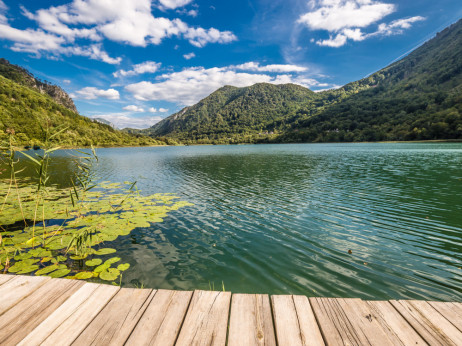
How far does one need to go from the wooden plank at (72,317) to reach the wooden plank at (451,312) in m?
6.01

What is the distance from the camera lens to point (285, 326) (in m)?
3.26

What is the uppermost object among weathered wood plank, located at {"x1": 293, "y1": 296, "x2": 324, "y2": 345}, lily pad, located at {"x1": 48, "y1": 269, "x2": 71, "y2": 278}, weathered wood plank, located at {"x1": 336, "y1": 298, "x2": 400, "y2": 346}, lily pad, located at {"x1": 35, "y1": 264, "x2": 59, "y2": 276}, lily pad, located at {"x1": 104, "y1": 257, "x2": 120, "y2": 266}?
weathered wood plank, located at {"x1": 293, "y1": 296, "x2": 324, "y2": 345}

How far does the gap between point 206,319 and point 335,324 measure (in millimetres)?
2081

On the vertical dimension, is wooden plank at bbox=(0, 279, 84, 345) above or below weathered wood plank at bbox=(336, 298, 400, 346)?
above

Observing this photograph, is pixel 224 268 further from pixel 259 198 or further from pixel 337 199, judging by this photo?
pixel 337 199

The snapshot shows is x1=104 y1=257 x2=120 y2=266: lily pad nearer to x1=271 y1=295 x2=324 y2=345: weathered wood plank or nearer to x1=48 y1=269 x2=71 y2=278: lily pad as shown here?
x1=48 y1=269 x2=71 y2=278: lily pad

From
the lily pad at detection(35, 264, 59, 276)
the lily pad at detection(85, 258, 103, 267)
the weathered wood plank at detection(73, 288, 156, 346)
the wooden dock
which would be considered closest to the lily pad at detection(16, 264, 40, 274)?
the lily pad at detection(35, 264, 59, 276)

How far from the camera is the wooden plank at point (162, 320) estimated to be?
3.00m

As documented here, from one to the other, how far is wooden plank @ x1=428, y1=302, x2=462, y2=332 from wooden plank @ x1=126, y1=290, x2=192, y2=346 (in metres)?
4.50

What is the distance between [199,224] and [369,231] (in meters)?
10.5

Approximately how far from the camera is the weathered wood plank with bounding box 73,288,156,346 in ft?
9.84

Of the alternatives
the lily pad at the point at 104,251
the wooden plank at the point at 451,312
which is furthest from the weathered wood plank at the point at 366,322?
the lily pad at the point at 104,251

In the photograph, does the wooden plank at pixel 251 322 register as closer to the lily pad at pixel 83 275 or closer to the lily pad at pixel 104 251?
the lily pad at pixel 83 275

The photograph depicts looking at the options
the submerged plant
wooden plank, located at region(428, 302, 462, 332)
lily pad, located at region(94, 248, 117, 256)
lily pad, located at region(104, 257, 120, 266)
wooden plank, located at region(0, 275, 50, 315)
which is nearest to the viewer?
wooden plank, located at region(428, 302, 462, 332)
